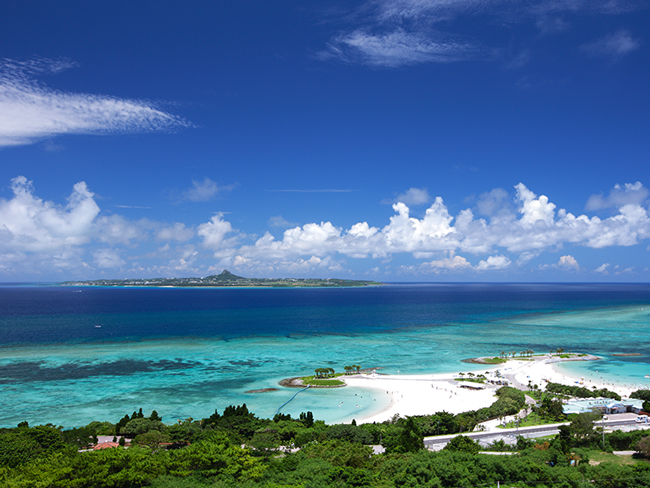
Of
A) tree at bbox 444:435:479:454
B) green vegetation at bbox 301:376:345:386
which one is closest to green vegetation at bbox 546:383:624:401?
tree at bbox 444:435:479:454

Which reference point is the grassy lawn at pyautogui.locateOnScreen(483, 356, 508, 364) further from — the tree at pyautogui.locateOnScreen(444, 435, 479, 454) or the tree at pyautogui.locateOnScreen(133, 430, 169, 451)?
the tree at pyautogui.locateOnScreen(133, 430, 169, 451)

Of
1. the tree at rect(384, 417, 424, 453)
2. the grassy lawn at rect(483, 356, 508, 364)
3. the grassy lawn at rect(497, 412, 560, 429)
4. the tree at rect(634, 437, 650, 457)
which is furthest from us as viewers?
the grassy lawn at rect(483, 356, 508, 364)

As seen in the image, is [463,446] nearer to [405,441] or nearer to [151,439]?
[405,441]

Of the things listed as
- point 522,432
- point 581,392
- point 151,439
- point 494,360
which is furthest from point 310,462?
point 494,360

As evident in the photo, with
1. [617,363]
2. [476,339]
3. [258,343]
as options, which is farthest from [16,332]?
[617,363]

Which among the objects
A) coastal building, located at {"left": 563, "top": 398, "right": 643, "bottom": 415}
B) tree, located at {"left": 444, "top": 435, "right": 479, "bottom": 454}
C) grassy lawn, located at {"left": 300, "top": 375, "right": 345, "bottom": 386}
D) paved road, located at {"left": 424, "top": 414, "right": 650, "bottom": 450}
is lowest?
grassy lawn, located at {"left": 300, "top": 375, "right": 345, "bottom": 386}

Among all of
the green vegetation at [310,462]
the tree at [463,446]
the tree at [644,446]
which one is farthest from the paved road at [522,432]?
the tree at [644,446]
